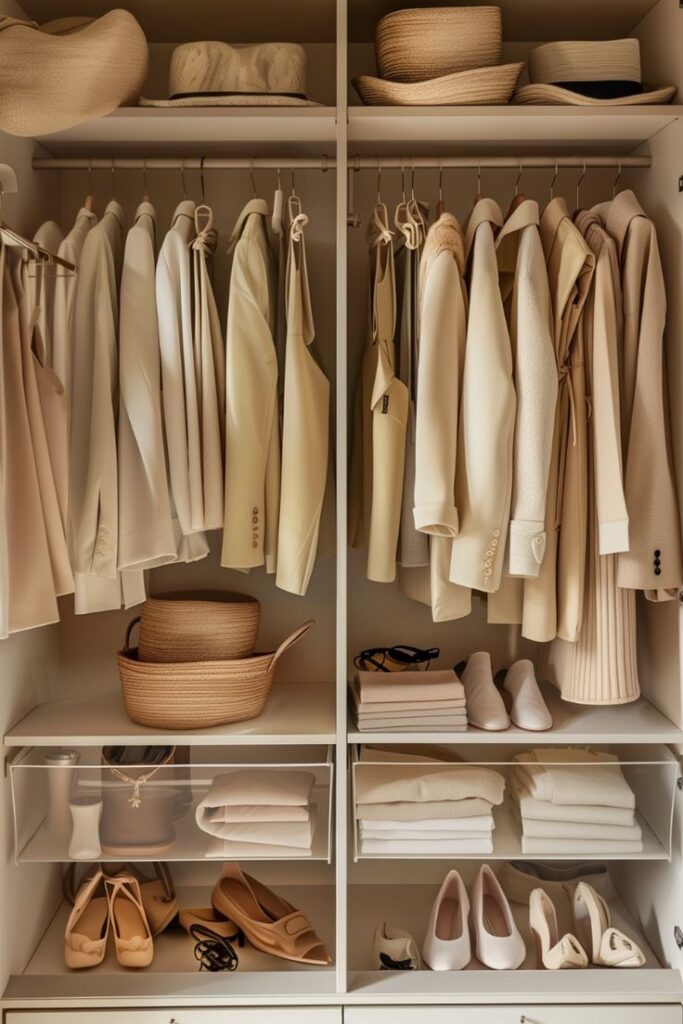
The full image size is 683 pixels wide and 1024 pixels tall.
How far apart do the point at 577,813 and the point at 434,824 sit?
31 cm

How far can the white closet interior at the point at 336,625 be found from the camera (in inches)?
75.2

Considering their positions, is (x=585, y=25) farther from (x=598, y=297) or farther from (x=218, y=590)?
(x=218, y=590)

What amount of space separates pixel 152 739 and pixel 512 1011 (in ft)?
3.05

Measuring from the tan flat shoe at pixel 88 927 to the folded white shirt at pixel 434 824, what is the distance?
0.62m

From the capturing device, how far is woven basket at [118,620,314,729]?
198 centimetres

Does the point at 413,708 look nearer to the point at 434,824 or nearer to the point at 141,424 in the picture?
the point at 434,824

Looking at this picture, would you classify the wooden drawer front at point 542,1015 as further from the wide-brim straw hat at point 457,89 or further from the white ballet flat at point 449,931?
the wide-brim straw hat at point 457,89

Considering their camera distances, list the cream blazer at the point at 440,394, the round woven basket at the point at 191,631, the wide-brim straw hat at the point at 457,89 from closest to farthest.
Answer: the cream blazer at the point at 440,394, the wide-brim straw hat at the point at 457,89, the round woven basket at the point at 191,631

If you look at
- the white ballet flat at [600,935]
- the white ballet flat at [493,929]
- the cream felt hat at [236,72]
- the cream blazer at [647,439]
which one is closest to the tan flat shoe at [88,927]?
the white ballet flat at [493,929]

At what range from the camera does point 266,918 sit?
82.5 inches

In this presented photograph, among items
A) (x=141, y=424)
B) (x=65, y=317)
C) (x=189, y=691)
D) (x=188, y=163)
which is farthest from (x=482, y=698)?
(x=188, y=163)

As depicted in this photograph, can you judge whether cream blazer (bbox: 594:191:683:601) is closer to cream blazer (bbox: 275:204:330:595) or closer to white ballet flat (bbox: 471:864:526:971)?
cream blazer (bbox: 275:204:330:595)

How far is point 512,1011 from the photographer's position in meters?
1.91

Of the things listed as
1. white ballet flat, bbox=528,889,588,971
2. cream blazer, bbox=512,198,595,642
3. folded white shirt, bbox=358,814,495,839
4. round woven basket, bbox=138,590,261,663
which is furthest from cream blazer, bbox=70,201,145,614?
white ballet flat, bbox=528,889,588,971
